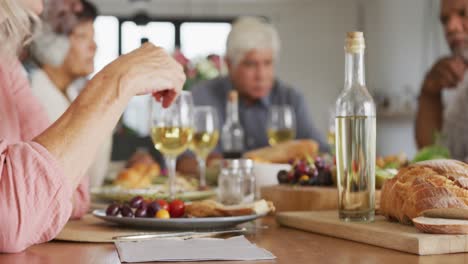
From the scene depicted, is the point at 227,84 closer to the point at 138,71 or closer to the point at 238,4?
the point at 138,71

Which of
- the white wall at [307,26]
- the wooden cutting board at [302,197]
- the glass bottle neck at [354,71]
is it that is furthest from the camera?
the white wall at [307,26]

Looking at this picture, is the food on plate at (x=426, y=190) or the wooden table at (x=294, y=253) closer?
the wooden table at (x=294, y=253)

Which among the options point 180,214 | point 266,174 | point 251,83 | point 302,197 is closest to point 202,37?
point 251,83

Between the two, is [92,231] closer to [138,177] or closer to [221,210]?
[221,210]

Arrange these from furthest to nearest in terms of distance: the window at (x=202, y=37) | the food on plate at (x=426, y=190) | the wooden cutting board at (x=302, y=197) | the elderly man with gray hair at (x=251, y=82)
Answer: the window at (x=202, y=37), the elderly man with gray hair at (x=251, y=82), the wooden cutting board at (x=302, y=197), the food on plate at (x=426, y=190)

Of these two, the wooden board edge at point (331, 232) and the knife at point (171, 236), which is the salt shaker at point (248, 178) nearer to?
the wooden board edge at point (331, 232)

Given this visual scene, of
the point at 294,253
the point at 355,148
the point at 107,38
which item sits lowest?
the point at 294,253

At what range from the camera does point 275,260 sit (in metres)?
0.88

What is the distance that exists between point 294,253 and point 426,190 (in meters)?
0.21

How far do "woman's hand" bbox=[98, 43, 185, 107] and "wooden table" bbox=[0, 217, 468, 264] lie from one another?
0.24 meters

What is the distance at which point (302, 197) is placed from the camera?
1.38 m

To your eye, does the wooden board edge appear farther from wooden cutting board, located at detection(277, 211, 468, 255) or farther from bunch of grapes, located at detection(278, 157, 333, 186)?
bunch of grapes, located at detection(278, 157, 333, 186)

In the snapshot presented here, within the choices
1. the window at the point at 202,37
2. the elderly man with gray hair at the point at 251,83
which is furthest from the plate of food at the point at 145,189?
the window at the point at 202,37

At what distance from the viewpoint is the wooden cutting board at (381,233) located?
0.90 metres
